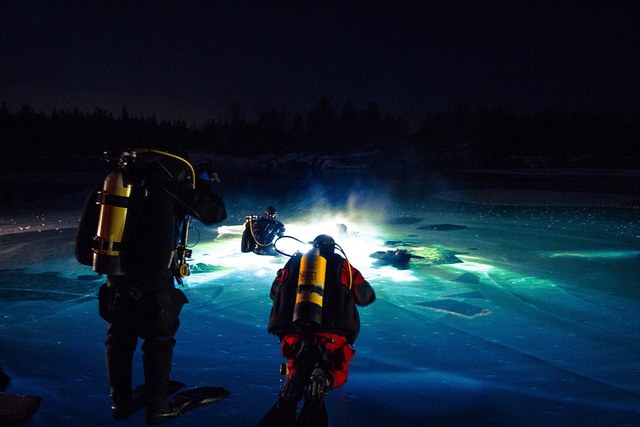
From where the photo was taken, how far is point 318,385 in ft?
11.1

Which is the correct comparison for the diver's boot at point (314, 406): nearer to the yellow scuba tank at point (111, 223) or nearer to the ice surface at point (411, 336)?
the ice surface at point (411, 336)

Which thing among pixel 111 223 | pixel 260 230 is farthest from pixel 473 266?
pixel 111 223

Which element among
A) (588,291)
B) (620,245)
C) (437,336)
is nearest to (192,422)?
(437,336)

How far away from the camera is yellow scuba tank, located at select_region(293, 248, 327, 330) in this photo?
3508 millimetres

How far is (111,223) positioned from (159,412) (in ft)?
4.46

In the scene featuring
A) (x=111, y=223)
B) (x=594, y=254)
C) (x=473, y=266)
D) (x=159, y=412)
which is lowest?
(x=159, y=412)

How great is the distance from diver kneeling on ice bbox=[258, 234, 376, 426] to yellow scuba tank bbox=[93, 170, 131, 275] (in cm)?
119

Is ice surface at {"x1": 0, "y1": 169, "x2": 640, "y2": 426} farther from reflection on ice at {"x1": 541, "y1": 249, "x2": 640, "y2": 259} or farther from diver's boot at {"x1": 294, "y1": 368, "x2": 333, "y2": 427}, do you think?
diver's boot at {"x1": 294, "y1": 368, "x2": 333, "y2": 427}

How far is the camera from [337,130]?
131500 millimetres

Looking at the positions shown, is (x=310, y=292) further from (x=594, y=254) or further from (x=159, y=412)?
(x=594, y=254)

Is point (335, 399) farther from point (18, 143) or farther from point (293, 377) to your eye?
point (18, 143)

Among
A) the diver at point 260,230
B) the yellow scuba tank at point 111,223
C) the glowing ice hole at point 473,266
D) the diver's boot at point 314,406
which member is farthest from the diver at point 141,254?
the glowing ice hole at point 473,266

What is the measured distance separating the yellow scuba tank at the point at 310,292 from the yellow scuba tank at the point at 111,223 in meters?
1.22

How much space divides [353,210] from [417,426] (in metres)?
17.0
